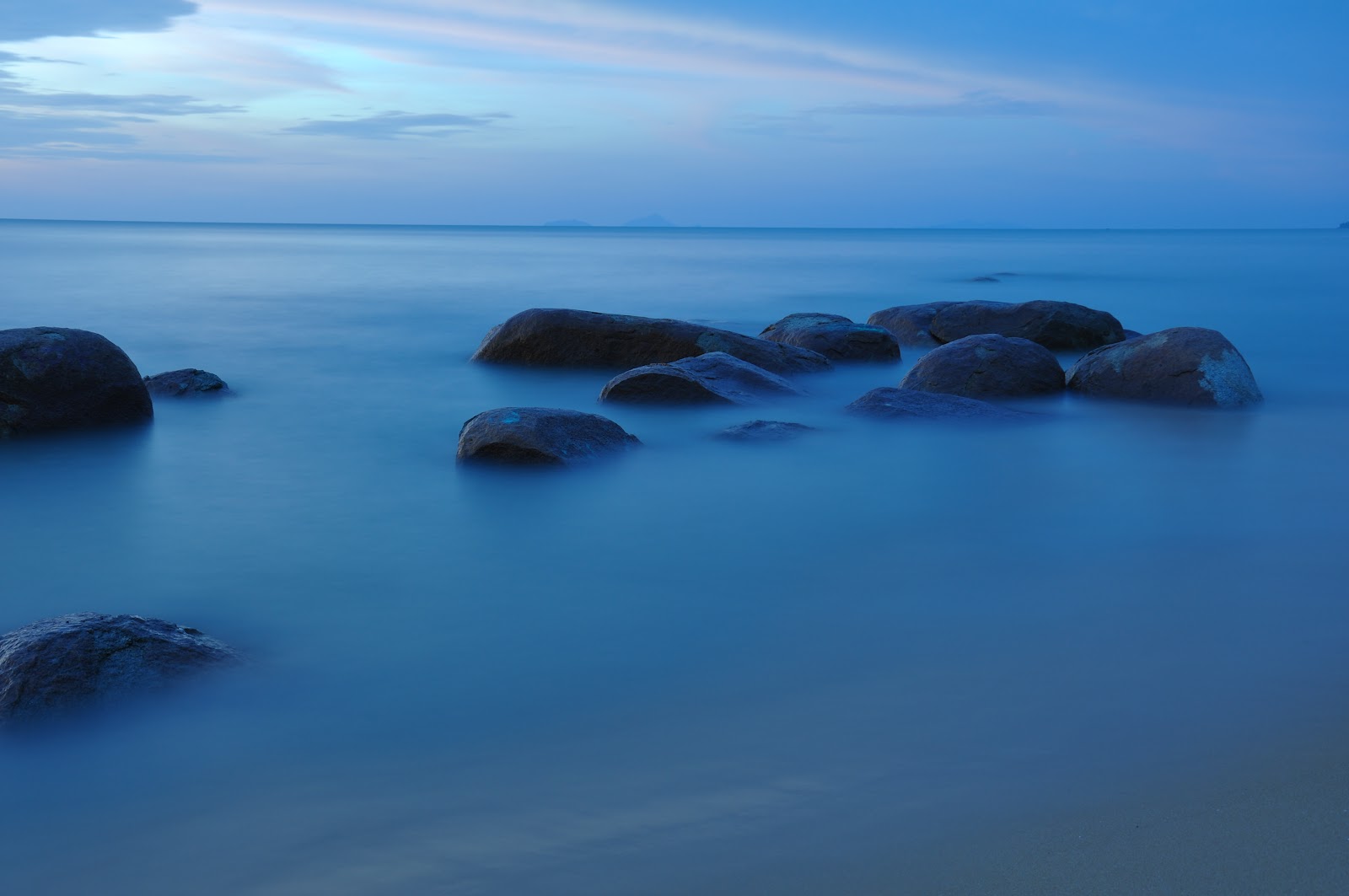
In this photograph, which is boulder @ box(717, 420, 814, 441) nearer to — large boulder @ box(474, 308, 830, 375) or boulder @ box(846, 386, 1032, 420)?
boulder @ box(846, 386, 1032, 420)

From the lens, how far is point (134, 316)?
1805cm

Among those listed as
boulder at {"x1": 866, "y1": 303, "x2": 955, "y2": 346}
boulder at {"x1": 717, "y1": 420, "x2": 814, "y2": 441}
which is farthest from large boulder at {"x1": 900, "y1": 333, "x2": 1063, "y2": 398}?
boulder at {"x1": 866, "y1": 303, "x2": 955, "y2": 346}

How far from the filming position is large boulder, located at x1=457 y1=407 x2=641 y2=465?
662 cm

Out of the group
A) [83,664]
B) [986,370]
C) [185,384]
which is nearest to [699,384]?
[986,370]

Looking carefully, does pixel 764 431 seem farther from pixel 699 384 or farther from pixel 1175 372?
pixel 1175 372

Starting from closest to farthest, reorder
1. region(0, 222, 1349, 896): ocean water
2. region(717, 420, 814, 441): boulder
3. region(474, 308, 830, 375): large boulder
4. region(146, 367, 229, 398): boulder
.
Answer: region(0, 222, 1349, 896): ocean water
region(717, 420, 814, 441): boulder
region(146, 367, 229, 398): boulder
region(474, 308, 830, 375): large boulder

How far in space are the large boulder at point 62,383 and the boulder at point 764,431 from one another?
4263mm

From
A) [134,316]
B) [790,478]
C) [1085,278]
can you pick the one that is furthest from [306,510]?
[1085,278]

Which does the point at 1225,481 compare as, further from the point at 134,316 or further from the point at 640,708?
the point at 134,316

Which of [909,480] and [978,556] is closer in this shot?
[978,556]

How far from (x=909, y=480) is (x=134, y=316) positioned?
1539 centimetres

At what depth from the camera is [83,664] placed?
3271 mm

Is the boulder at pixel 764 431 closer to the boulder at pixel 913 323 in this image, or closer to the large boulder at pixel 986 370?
the large boulder at pixel 986 370

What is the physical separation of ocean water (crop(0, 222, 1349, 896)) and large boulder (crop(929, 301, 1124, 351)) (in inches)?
130
